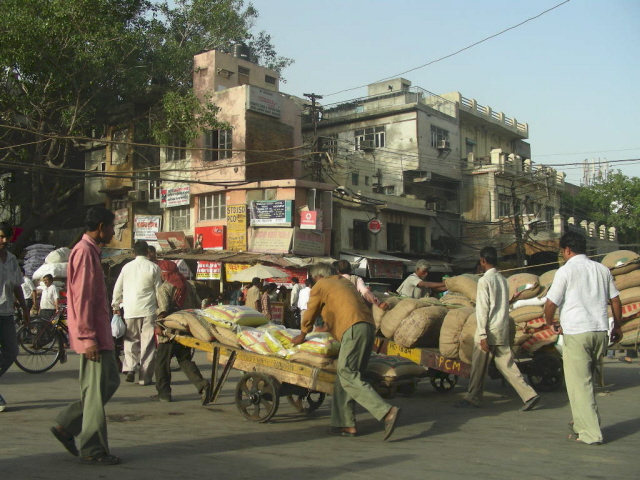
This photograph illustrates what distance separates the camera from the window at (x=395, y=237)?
104 feet

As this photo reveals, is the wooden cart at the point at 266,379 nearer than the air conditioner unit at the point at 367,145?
Yes

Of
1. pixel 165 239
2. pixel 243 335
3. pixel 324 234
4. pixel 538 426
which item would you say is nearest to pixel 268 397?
pixel 243 335

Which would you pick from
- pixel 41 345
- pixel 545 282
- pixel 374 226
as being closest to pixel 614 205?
pixel 374 226

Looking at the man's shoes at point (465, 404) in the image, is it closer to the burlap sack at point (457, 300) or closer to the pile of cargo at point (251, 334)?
the burlap sack at point (457, 300)

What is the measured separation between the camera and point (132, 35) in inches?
965

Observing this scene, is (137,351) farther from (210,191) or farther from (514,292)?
(210,191)

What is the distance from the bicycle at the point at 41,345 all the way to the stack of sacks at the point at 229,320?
4.46 m

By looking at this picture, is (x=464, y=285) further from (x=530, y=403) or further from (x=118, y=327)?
(x=118, y=327)

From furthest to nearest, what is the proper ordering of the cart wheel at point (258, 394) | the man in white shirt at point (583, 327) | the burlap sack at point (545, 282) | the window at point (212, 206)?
1. the window at point (212, 206)
2. the burlap sack at point (545, 282)
3. the cart wheel at point (258, 394)
4. the man in white shirt at point (583, 327)

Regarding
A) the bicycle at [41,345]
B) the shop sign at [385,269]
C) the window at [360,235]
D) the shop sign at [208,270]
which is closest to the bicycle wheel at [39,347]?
the bicycle at [41,345]

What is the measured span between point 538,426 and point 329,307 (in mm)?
2537

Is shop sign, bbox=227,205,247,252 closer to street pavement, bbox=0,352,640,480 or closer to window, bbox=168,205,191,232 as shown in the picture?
window, bbox=168,205,191,232

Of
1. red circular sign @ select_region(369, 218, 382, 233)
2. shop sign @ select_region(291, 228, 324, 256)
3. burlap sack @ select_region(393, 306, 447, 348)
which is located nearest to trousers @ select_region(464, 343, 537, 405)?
burlap sack @ select_region(393, 306, 447, 348)

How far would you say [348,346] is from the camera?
5.72m
